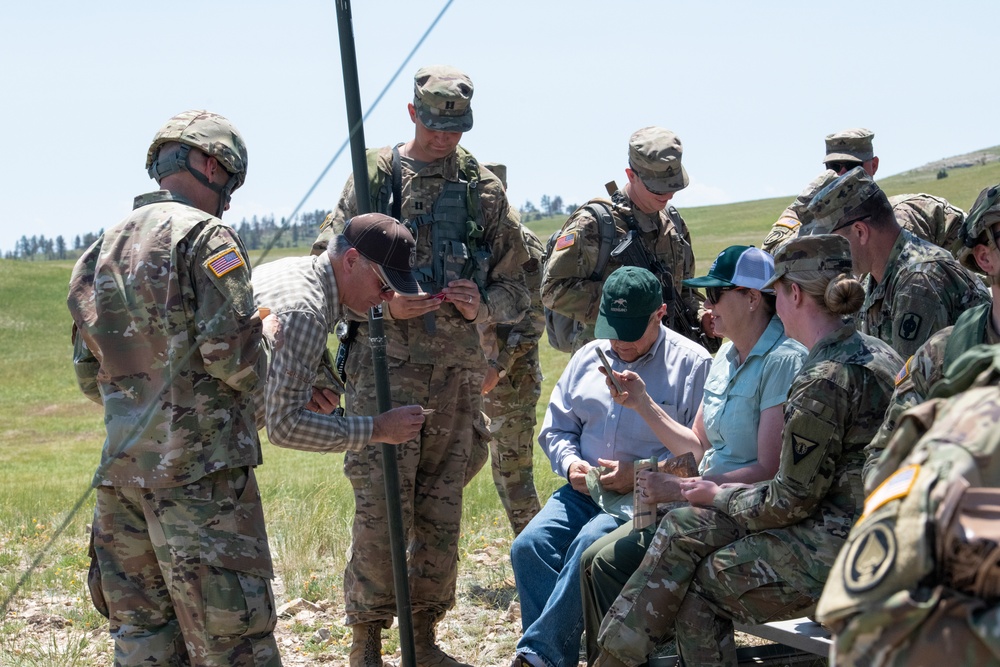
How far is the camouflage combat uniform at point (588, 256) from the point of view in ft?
18.9

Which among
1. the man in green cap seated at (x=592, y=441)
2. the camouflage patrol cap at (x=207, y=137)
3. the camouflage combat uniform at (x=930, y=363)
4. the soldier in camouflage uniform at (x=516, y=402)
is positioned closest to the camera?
the camouflage combat uniform at (x=930, y=363)

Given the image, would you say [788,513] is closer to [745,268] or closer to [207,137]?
[745,268]

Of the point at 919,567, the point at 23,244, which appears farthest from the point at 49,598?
the point at 23,244

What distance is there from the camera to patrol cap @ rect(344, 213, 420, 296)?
4.09m

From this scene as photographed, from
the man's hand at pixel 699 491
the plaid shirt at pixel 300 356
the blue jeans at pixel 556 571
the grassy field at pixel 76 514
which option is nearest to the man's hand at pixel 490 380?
the grassy field at pixel 76 514

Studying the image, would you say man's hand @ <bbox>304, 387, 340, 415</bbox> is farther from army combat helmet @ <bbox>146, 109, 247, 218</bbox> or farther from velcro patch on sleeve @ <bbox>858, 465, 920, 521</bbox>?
velcro patch on sleeve @ <bbox>858, 465, 920, 521</bbox>

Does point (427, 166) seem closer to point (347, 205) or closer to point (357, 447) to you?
point (347, 205)

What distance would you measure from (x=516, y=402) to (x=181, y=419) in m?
4.22

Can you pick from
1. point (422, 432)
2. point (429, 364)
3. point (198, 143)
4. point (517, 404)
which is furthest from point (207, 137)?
point (517, 404)

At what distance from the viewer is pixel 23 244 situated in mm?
160250

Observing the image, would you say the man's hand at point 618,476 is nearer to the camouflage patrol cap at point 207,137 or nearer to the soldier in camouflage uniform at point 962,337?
the soldier in camouflage uniform at point 962,337

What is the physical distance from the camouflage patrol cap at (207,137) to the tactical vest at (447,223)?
55.5 inches

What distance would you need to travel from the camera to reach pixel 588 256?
5801 mm

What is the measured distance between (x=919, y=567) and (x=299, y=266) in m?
2.83
